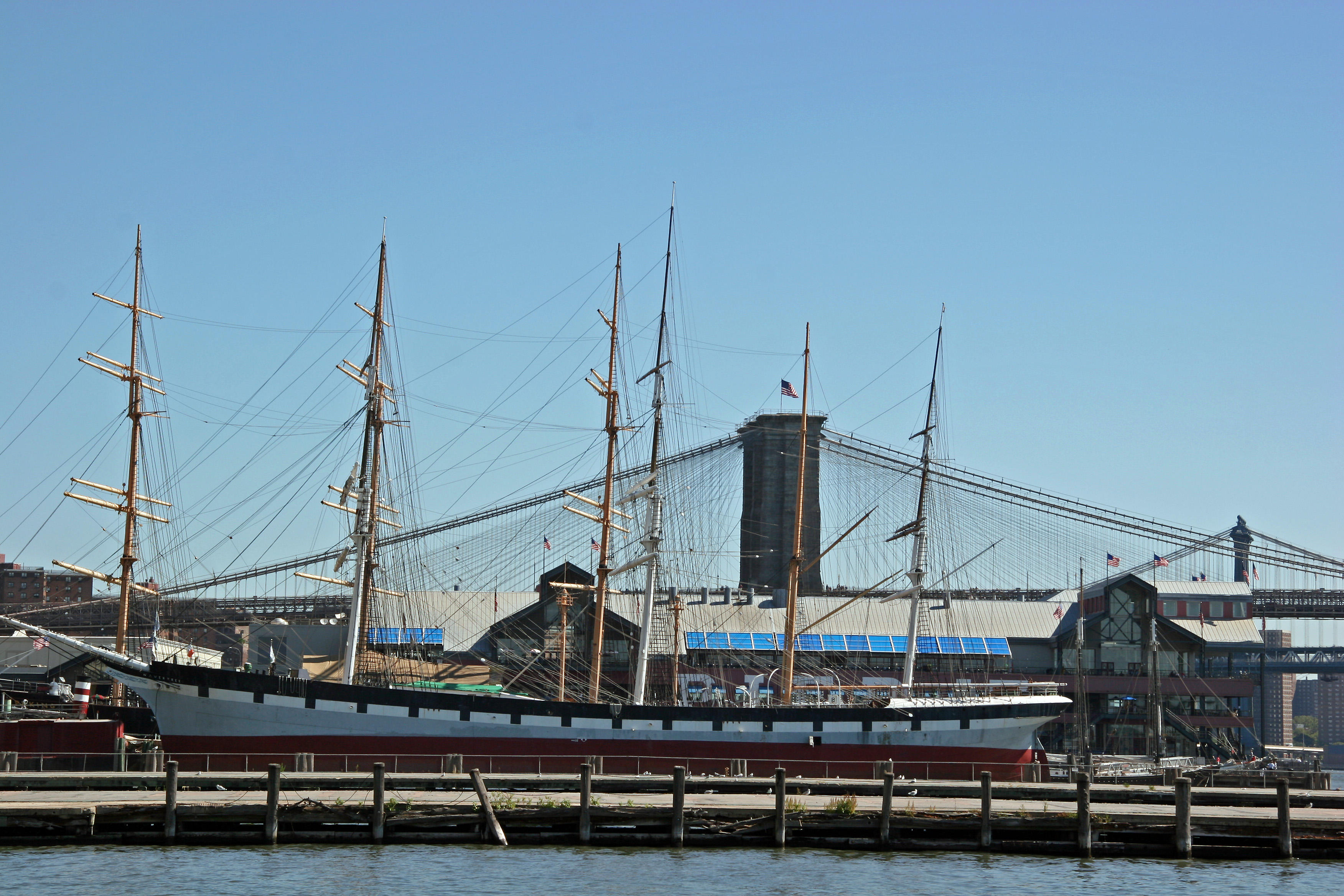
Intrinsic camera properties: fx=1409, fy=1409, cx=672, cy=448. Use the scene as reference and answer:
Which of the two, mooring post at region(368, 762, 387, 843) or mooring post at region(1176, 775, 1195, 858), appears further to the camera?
mooring post at region(1176, 775, 1195, 858)

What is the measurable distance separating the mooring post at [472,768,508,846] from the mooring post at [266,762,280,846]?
14.3 ft

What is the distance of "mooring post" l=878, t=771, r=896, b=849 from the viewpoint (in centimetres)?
3206

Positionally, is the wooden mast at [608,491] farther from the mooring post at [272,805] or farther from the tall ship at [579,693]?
the mooring post at [272,805]

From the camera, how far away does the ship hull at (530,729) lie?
170 ft

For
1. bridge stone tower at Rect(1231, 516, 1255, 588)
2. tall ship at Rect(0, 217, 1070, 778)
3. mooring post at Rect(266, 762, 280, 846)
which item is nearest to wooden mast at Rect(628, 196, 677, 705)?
tall ship at Rect(0, 217, 1070, 778)

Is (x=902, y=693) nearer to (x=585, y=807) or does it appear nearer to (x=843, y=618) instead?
(x=843, y=618)

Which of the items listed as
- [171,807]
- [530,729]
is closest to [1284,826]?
[171,807]

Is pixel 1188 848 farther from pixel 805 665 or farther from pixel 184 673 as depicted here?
pixel 805 665

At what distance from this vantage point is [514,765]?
52.0m

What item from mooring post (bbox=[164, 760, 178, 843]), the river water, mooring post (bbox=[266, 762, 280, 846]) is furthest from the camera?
mooring post (bbox=[164, 760, 178, 843])

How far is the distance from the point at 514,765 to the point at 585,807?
20639 millimetres

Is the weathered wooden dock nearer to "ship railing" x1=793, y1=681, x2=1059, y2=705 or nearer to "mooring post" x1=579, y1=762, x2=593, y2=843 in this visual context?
"mooring post" x1=579, y1=762, x2=593, y2=843

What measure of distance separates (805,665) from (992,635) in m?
13.8

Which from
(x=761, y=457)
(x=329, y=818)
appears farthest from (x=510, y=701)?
(x=761, y=457)
